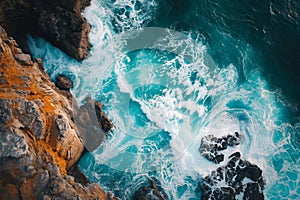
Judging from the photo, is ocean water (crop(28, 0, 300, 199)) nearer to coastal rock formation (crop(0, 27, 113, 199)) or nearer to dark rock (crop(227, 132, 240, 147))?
dark rock (crop(227, 132, 240, 147))

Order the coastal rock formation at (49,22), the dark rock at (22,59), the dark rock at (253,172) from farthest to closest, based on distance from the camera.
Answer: the coastal rock formation at (49,22), the dark rock at (253,172), the dark rock at (22,59)

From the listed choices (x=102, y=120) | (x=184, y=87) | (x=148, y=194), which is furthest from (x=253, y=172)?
(x=102, y=120)

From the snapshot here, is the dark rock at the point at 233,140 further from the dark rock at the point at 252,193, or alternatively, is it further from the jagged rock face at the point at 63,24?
the jagged rock face at the point at 63,24

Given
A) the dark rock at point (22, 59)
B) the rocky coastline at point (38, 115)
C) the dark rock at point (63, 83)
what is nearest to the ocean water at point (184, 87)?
the dark rock at point (63, 83)

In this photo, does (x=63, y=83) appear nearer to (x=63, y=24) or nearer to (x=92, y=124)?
(x=92, y=124)

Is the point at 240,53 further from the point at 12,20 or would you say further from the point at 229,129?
the point at 12,20

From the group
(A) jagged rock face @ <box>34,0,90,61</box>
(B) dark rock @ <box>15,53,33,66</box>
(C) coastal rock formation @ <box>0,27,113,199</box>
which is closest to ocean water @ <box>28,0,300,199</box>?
(A) jagged rock face @ <box>34,0,90,61</box>
